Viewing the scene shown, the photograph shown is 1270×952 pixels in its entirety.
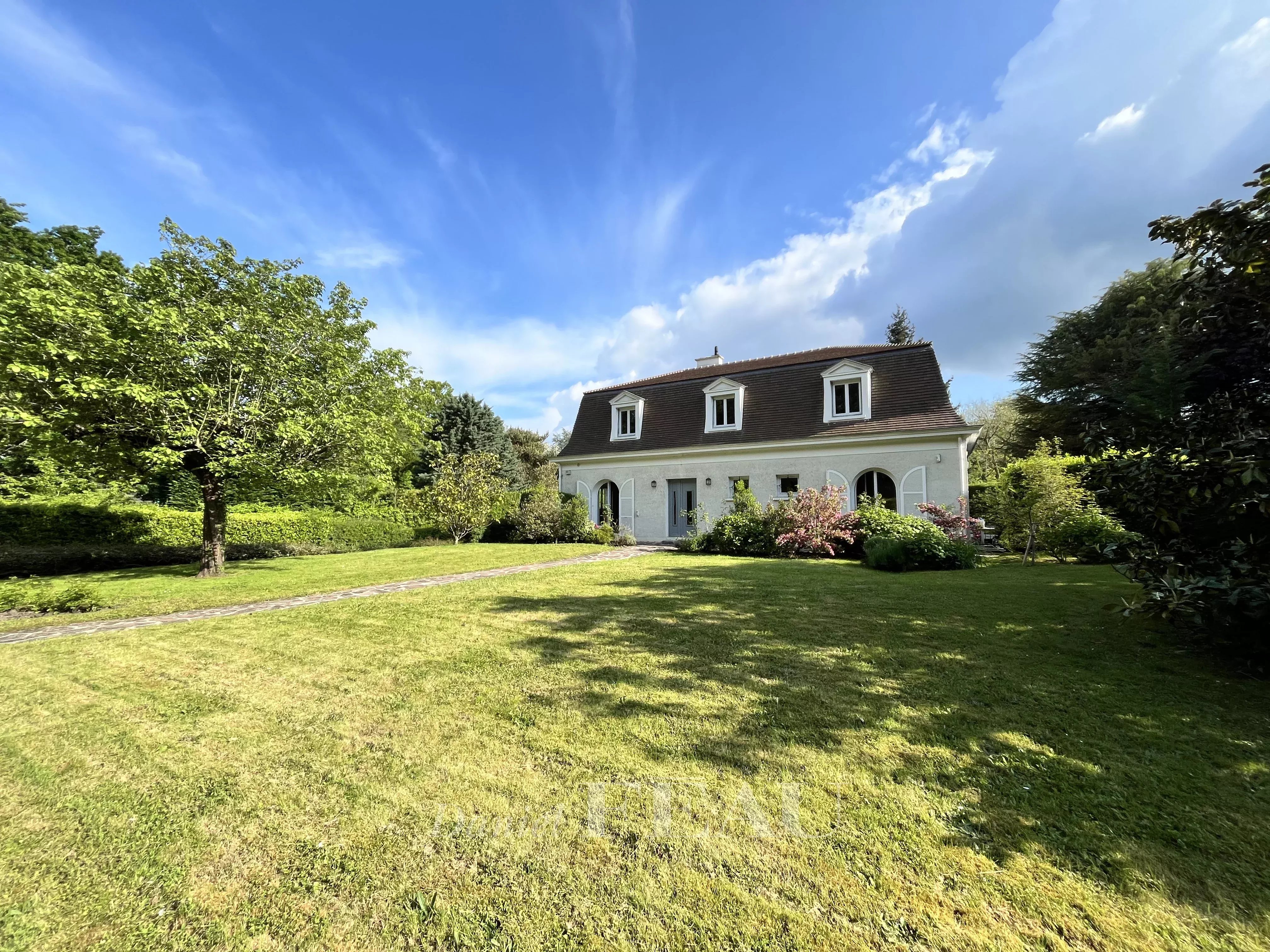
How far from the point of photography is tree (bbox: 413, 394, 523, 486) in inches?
→ 1171

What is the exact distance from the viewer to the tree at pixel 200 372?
8.52 m

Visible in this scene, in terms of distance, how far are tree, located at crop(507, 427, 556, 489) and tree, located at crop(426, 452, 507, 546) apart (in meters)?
13.6

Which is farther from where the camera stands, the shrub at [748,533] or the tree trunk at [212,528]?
the shrub at [748,533]

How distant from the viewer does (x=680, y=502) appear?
1894cm

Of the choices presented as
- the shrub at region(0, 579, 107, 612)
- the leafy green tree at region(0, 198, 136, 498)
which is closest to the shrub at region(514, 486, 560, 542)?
the leafy green tree at region(0, 198, 136, 498)

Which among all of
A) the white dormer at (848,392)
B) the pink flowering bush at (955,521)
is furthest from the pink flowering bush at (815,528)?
the white dormer at (848,392)

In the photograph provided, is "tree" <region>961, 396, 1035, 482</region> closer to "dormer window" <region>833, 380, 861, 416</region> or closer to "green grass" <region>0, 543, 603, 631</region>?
"dormer window" <region>833, 380, 861, 416</region>

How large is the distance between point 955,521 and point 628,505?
11.1 meters

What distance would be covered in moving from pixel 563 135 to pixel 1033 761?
44.9ft

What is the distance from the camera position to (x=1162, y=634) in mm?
4629

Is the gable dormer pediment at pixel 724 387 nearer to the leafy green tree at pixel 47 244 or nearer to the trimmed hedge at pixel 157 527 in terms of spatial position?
the trimmed hedge at pixel 157 527

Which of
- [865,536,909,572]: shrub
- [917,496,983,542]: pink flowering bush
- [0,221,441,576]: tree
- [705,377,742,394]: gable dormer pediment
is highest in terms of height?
[705,377,742,394]: gable dormer pediment

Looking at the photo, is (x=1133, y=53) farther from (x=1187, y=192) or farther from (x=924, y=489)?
(x=924, y=489)

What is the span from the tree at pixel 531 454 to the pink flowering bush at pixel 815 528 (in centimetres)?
2298
